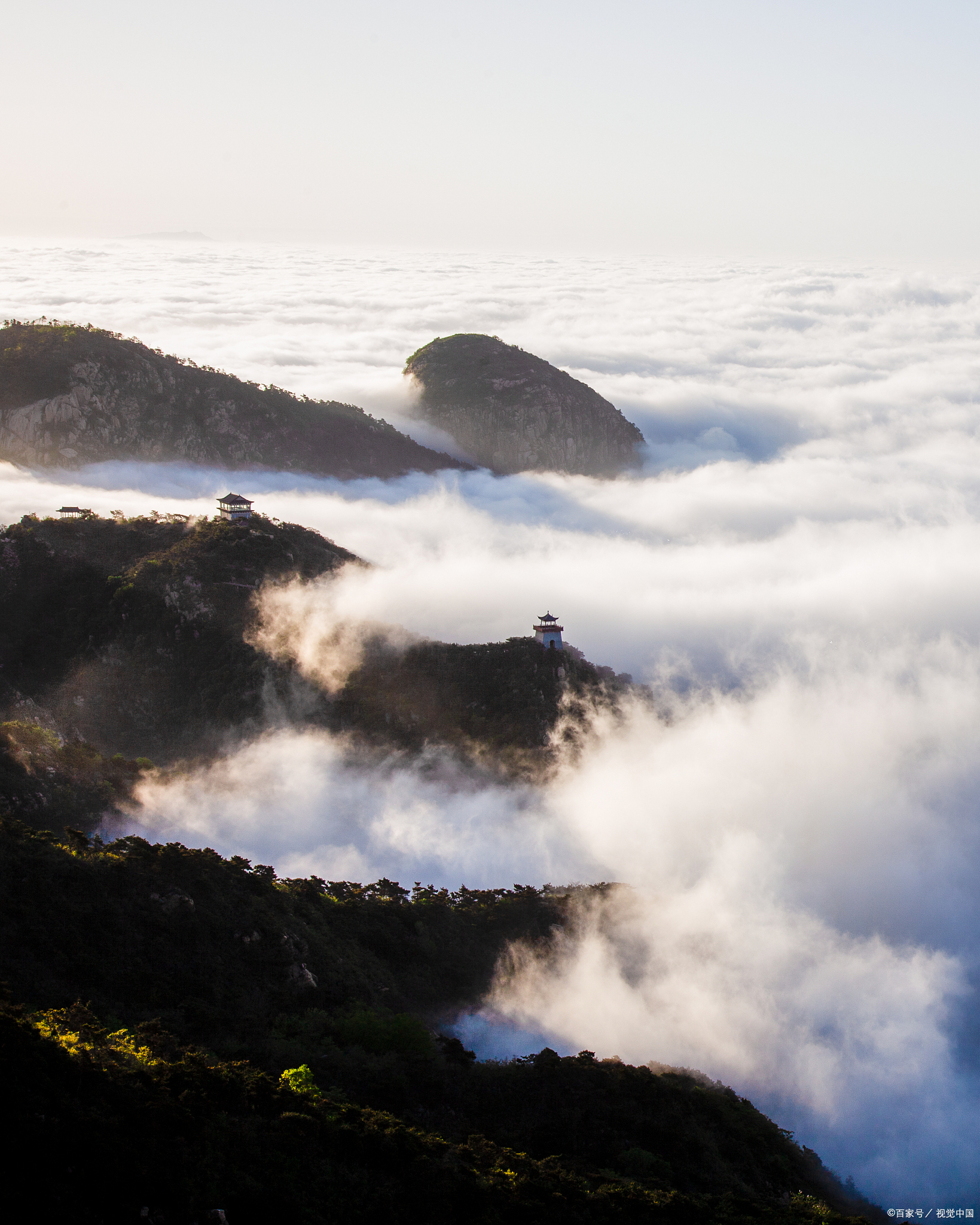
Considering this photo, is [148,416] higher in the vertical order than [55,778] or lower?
higher

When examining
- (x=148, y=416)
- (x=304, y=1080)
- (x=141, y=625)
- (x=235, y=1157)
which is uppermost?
(x=148, y=416)

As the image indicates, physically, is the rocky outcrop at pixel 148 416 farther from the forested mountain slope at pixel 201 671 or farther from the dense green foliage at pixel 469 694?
the dense green foliage at pixel 469 694

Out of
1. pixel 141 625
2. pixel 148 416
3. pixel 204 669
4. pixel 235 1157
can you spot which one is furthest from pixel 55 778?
pixel 148 416

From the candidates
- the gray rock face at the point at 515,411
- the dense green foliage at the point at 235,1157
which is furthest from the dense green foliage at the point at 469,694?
the gray rock face at the point at 515,411

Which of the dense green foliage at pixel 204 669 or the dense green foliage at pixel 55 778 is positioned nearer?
the dense green foliage at pixel 55 778

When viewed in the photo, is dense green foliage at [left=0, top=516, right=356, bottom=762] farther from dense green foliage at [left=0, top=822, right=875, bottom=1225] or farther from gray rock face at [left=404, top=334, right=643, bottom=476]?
gray rock face at [left=404, top=334, right=643, bottom=476]

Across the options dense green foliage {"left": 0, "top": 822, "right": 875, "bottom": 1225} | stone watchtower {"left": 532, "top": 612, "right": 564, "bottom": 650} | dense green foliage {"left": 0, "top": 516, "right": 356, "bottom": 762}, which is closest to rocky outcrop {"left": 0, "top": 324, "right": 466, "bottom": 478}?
dense green foliage {"left": 0, "top": 516, "right": 356, "bottom": 762}

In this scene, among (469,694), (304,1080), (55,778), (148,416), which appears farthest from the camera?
(148,416)

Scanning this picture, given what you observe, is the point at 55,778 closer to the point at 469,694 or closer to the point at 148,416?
the point at 469,694

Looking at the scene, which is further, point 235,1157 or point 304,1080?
point 304,1080
